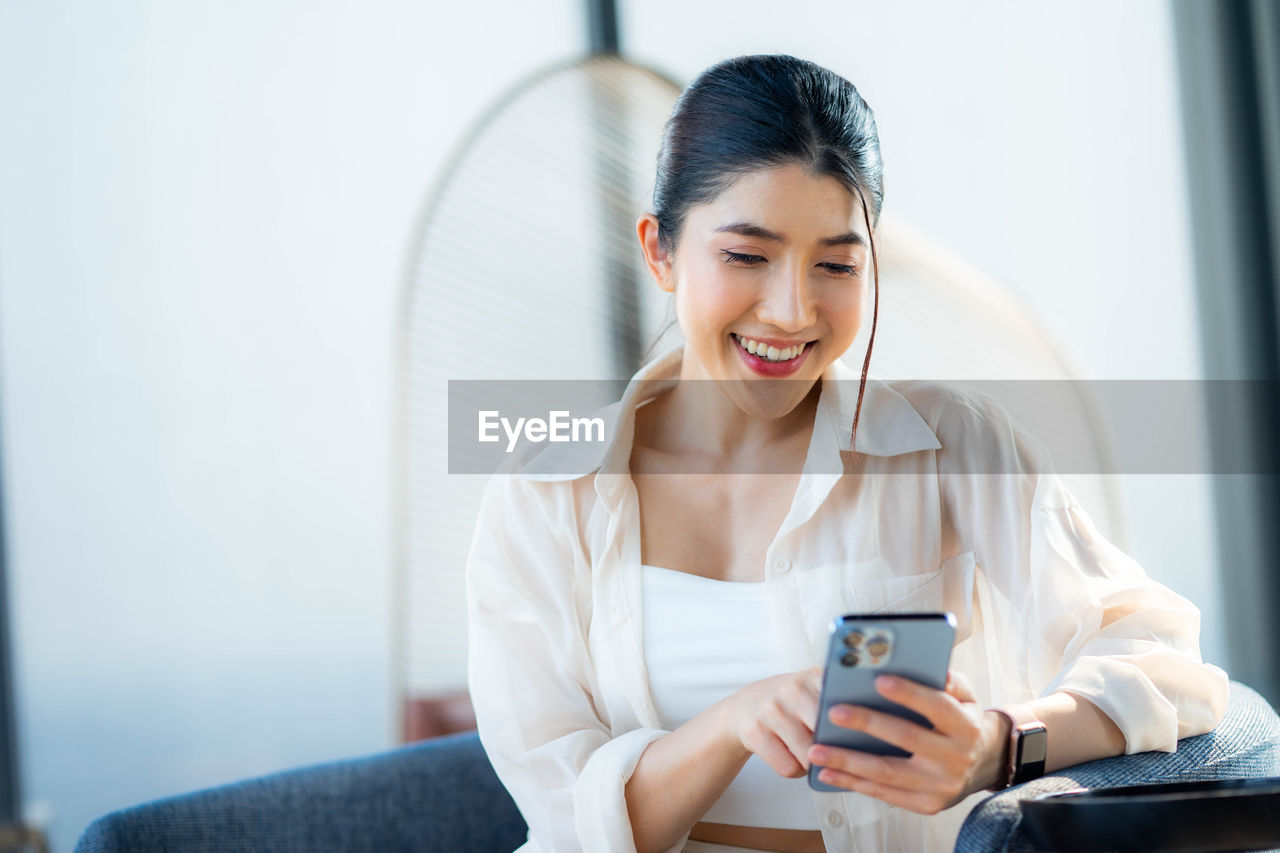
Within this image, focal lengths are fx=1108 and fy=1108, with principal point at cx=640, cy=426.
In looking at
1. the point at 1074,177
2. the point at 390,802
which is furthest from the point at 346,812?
the point at 1074,177

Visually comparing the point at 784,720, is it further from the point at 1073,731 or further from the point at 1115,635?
the point at 1115,635

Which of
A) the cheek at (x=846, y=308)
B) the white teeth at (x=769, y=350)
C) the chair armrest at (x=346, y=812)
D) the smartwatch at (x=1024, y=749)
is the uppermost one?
the cheek at (x=846, y=308)

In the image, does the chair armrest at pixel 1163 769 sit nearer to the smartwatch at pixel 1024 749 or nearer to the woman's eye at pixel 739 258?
the smartwatch at pixel 1024 749

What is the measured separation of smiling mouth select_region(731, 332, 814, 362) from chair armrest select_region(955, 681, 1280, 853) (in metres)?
0.52

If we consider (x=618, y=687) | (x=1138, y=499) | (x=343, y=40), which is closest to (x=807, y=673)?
(x=618, y=687)

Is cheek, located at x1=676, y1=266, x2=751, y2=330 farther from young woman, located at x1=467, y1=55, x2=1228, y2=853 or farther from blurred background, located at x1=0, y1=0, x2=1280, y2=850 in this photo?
blurred background, located at x1=0, y1=0, x2=1280, y2=850

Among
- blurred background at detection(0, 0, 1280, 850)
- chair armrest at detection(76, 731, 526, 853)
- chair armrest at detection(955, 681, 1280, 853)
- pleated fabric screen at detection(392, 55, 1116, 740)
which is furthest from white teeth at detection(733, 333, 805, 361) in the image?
blurred background at detection(0, 0, 1280, 850)

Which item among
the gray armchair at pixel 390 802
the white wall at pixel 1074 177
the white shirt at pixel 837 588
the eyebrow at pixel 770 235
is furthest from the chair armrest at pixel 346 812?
the white wall at pixel 1074 177

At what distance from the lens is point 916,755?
937mm


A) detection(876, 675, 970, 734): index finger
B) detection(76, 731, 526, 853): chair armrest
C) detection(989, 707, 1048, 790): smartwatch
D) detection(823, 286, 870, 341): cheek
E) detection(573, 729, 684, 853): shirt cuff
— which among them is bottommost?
detection(76, 731, 526, 853): chair armrest

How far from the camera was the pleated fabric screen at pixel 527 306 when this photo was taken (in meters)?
2.16

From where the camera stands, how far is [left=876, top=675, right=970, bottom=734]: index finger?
2.94 feet

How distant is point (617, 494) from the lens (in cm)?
137

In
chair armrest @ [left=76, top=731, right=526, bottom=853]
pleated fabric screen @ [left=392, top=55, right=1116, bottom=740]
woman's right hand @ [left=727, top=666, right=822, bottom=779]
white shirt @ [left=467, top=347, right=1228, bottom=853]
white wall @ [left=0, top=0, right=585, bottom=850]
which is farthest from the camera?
white wall @ [left=0, top=0, right=585, bottom=850]
